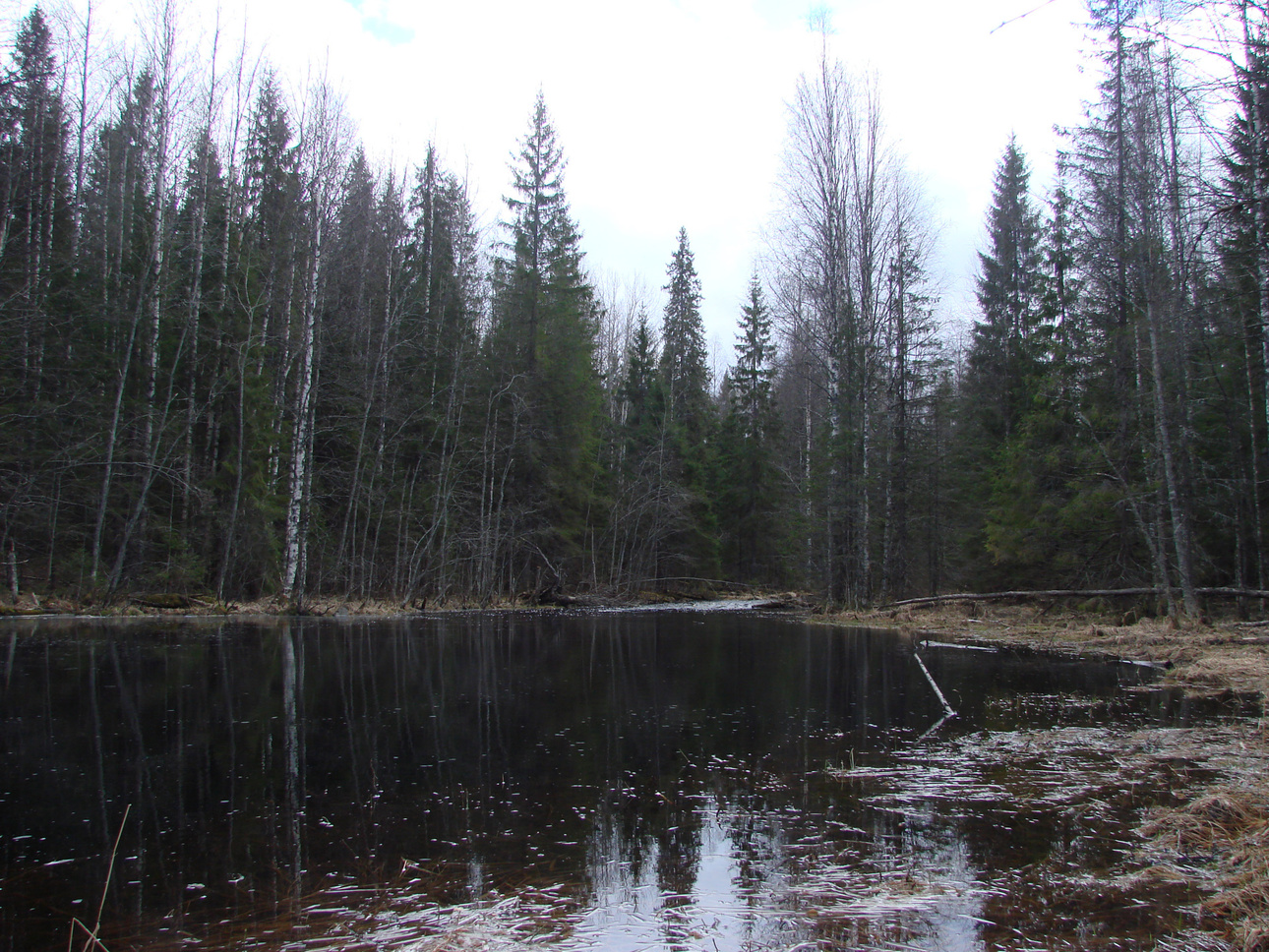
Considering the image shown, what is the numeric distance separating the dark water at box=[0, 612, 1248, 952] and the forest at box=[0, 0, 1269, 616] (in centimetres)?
919

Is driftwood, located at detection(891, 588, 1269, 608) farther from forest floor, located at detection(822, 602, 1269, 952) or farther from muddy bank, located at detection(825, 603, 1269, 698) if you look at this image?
forest floor, located at detection(822, 602, 1269, 952)

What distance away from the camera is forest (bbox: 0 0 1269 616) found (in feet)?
48.6

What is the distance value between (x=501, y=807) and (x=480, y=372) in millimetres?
21769

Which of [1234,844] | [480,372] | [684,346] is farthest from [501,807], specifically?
[684,346]

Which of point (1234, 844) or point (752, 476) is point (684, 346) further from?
point (1234, 844)

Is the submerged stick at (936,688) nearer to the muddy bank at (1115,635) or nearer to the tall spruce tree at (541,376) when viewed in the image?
the muddy bank at (1115,635)

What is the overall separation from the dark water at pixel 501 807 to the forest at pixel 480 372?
30.1 feet

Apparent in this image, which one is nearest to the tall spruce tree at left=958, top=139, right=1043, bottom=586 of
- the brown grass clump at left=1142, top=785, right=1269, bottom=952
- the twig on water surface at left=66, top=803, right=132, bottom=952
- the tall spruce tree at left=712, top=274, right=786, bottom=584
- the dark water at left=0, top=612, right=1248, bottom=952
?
the tall spruce tree at left=712, top=274, right=786, bottom=584

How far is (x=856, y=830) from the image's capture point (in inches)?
135

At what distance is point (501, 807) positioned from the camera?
3713 millimetres

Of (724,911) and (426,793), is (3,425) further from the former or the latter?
(724,911)

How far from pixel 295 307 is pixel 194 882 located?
1853 cm

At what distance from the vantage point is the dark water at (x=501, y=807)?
2.52 metres

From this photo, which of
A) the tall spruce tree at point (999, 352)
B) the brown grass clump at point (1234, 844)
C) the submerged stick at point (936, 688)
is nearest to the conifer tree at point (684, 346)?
the tall spruce tree at point (999, 352)
